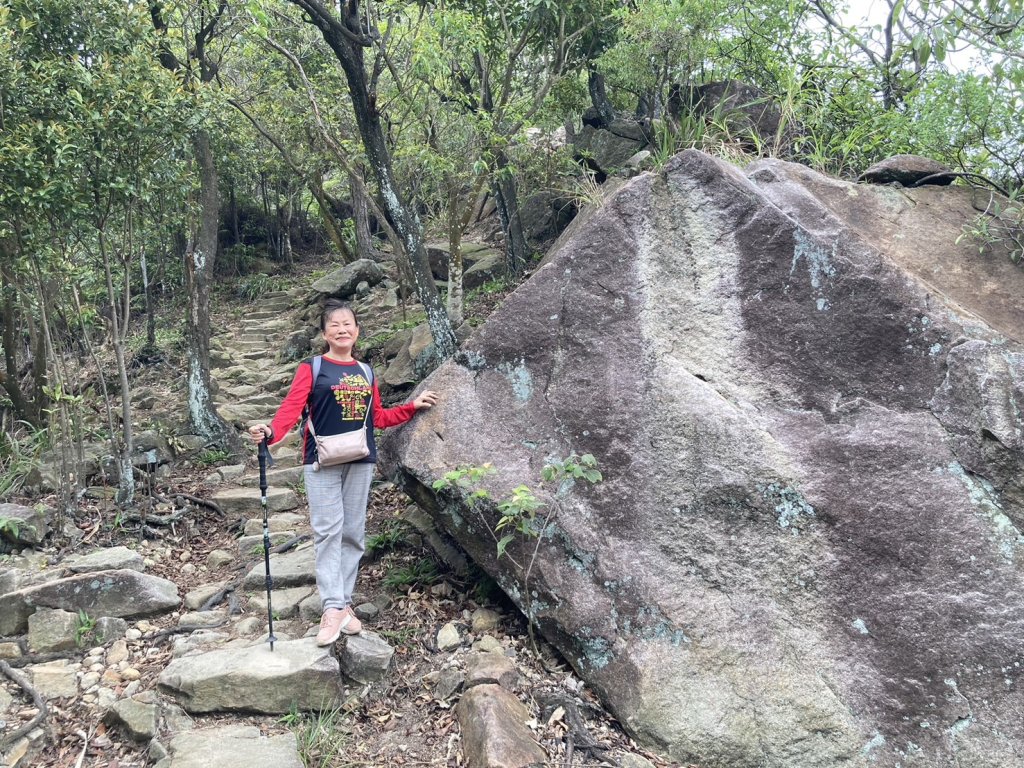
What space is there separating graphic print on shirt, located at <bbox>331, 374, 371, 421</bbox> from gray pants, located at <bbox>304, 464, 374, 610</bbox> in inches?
13.5

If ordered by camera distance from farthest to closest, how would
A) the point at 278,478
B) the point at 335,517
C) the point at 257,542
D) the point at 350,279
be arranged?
the point at 350,279 < the point at 278,478 < the point at 257,542 < the point at 335,517

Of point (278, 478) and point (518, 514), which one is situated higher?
point (518, 514)

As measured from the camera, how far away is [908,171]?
538cm

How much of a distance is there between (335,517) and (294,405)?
751 millimetres

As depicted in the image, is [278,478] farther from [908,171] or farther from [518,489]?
[908,171]

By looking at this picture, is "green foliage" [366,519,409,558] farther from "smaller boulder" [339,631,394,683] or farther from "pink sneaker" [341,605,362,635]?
"smaller boulder" [339,631,394,683]

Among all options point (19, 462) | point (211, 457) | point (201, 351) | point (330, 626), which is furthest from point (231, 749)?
point (201, 351)

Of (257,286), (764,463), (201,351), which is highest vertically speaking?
(764,463)

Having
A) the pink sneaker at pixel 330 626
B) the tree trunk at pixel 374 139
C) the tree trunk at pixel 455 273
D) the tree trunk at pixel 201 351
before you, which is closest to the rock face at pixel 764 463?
the pink sneaker at pixel 330 626

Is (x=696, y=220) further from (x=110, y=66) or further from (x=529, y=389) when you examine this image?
(x=110, y=66)

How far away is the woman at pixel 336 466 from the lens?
4078 mm

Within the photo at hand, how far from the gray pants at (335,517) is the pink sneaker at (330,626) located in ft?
0.14

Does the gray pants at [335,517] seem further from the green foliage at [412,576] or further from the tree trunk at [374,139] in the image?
the tree trunk at [374,139]

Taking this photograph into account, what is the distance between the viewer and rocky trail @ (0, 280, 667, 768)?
3621 millimetres
